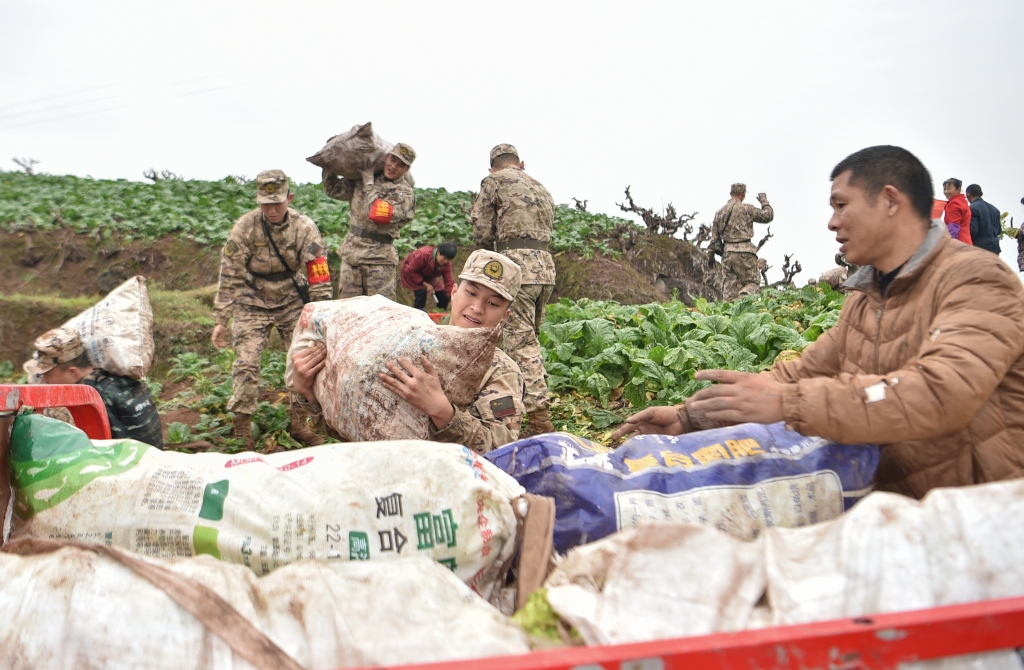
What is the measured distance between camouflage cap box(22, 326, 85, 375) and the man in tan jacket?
2795 mm

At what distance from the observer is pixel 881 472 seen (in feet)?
6.65

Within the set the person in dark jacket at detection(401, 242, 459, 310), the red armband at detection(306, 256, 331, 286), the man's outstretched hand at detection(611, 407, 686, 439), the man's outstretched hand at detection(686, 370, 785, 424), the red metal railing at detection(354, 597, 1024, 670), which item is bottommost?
the red metal railing at detection(354, 597, 1024, 670)

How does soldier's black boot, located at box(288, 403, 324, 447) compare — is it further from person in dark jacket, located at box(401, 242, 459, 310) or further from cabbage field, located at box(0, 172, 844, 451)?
person in dark jacket, located at box(401, 242, 459, 310)

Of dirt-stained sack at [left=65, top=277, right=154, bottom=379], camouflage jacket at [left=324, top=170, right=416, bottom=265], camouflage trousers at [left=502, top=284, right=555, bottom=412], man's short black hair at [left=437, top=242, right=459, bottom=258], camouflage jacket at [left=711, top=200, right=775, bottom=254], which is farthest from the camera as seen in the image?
camouflage jacket at [left=711, top=200, right=775, bottom=254]

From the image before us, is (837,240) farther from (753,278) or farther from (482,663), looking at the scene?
(753,278)

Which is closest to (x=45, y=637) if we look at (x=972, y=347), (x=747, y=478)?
(x=747, y=478)

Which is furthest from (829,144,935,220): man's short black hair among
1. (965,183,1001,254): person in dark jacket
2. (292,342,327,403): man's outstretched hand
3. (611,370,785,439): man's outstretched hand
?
(965,183,1001,254): person in dark jacket

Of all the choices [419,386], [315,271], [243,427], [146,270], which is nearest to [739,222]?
[315,271]

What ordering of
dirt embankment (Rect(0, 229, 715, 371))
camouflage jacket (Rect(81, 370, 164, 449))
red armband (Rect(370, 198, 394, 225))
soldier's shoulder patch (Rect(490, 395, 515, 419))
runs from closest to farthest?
soldier's shoulder patch (Rect(490, 395, 515, 419)) < camouflage jacket (Rect(81, 370, 164, 449)) < red armband (Rect(370, 198, 394, 225)) < dirt embankment (Rect(0, 229, 715, 371))

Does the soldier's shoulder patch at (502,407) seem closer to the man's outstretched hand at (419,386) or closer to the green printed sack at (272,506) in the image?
the man's outstretched hand at (419,386)

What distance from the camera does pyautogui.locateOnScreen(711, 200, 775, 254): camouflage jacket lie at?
12.8 m

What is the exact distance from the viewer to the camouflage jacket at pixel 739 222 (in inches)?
502

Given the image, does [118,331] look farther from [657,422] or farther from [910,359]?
[910,359]

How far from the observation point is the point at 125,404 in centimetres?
346
